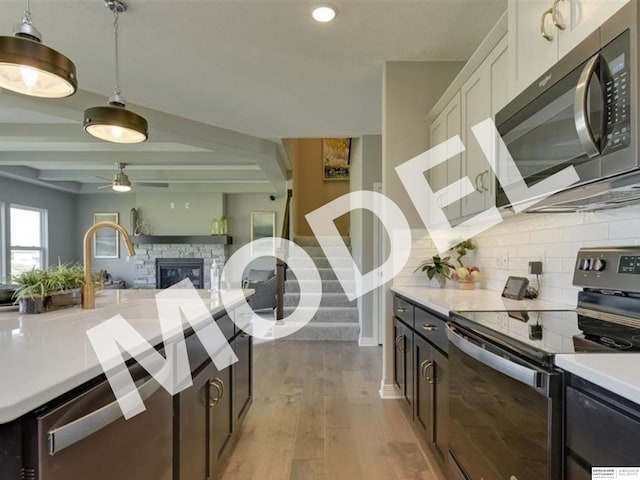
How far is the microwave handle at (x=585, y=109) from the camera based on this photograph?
3.52 ft

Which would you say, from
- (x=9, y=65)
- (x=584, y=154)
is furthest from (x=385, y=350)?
(x=9, y=65)

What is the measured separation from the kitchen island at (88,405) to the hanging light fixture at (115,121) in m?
0.97

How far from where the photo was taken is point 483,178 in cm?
206

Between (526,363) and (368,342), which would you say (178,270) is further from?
(526,363)

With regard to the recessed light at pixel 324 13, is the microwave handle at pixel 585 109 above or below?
below

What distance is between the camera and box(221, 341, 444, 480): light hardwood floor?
2.01m

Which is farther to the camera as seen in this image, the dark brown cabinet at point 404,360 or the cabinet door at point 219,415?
the dark brown cabinet at point 404,360

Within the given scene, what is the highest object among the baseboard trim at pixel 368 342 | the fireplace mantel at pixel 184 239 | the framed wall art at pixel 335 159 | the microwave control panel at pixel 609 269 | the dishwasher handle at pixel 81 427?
the framed wall art at pixel 335 159

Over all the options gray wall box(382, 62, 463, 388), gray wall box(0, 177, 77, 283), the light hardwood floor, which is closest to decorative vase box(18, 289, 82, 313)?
the light hardwood floor

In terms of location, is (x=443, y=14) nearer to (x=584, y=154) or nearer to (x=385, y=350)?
(x=584, y=154)

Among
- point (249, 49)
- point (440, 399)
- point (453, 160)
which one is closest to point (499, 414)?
point (440, 399)

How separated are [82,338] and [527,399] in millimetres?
1316

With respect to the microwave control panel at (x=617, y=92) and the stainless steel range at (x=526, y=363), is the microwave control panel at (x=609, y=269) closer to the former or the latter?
the stainless steel range at (x=526, y=363)

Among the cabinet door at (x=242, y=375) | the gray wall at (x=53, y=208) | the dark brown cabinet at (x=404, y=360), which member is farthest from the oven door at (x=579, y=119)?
the gray wall at (x=53, y=208)
